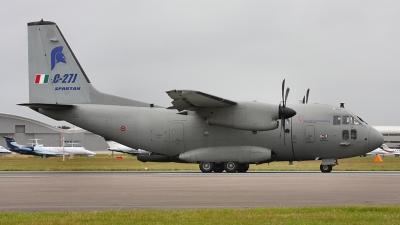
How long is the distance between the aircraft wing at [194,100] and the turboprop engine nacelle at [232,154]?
9.33 feet

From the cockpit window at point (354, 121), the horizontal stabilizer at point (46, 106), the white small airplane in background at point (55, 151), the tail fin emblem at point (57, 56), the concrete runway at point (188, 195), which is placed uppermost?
the tail fin emblem at point (57, 56)

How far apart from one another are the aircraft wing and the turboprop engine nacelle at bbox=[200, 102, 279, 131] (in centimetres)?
44

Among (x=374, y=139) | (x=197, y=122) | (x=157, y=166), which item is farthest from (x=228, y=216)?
(x=157, y=166)

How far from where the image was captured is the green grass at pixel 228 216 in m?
12.9

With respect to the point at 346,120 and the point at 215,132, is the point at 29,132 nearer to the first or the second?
the point at 215,132

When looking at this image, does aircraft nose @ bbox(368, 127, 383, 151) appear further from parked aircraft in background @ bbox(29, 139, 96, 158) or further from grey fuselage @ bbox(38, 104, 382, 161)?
parked aircraft in background @ bbox(29, 139, 96, 158)

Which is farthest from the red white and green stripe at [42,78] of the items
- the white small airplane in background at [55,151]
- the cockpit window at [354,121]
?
the white small airplane in background at [55,151]

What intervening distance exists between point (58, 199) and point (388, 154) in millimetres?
82519

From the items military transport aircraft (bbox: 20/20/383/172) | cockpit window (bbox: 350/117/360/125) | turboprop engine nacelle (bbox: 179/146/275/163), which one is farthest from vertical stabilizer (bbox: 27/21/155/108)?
cockpit window (bbox: 350/117/360/125)

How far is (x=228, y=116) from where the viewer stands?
3366 centimetres

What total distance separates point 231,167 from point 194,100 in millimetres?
5075

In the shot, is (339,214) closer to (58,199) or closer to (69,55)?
(58,199)

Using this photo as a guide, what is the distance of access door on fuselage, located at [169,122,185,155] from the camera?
35625 mm

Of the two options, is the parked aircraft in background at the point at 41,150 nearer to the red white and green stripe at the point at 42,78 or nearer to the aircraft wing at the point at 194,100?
the red white and green stripe at the point at 42,78
